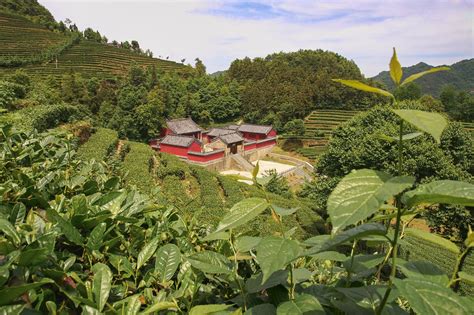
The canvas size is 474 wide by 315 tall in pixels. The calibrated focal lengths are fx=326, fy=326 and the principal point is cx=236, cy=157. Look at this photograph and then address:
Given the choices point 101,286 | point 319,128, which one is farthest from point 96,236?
point 319,128

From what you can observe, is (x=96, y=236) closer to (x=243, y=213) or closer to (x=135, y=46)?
(x=243, y=213)

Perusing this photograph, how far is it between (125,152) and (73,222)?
15449 mm

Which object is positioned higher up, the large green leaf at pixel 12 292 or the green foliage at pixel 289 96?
the large green leaf at pixel 12 292

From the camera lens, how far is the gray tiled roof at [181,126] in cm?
3588

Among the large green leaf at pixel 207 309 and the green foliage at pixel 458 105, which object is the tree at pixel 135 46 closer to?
the green foliage at pixel 458 105

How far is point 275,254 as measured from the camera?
28.3 inches

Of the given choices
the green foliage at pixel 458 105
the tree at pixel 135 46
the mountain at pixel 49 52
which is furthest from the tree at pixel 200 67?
the green foliage at pixel 458 105

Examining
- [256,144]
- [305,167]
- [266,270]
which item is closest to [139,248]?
[266,270]

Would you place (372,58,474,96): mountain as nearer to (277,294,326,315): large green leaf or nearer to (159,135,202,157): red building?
(159,135,202,157): red building

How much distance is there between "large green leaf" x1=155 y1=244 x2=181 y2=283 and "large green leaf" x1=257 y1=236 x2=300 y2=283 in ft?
1.92

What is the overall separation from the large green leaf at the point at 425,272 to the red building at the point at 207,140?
27.4 metres

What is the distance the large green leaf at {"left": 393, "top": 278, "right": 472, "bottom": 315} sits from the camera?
0.59 meters

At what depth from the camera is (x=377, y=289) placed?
88cm

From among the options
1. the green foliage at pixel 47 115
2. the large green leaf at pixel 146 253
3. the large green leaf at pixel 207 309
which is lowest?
the green foliage at pixel 47 115
